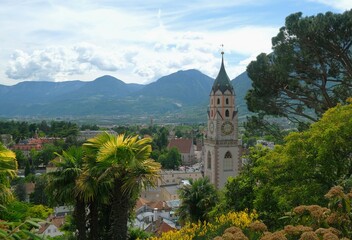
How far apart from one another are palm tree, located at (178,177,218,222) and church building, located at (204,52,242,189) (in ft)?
52.0

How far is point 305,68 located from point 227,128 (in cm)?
1762

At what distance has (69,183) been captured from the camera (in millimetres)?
9727

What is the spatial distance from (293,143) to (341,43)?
6613 mm

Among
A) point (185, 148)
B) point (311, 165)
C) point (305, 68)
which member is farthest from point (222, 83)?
point (185, 148)

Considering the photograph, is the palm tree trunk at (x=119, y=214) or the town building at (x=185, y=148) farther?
the town building at (x=185, y=148)

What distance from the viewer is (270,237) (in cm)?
512

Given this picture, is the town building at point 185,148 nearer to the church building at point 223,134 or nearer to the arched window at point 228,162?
the church building at point 223,134

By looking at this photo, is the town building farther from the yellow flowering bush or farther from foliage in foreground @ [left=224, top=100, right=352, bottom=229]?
the yellow flowering bush

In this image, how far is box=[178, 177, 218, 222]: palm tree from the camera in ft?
59.4

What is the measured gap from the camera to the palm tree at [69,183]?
9578mm

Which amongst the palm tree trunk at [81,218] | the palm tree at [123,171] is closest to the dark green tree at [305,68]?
the palm tree at [123,171]

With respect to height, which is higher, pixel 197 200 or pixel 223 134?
pixel 223 134

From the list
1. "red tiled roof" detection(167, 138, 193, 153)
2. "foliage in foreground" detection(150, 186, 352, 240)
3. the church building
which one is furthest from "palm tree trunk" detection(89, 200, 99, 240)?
"red tiled roof" detection(167, 138, 193, 153)

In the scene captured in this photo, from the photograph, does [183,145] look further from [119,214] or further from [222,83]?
[119,214]
